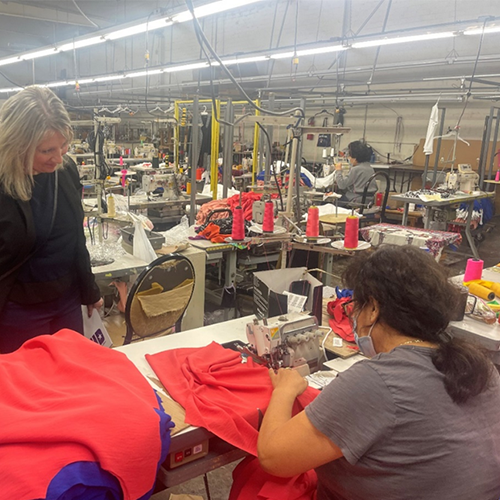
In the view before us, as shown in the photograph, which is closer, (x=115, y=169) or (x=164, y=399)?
(x=164, y=399)

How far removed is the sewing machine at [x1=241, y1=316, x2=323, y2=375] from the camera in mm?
1638

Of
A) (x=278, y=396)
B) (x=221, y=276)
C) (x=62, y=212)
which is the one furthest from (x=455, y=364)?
(x=221, y=276)

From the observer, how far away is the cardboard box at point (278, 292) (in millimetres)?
1970

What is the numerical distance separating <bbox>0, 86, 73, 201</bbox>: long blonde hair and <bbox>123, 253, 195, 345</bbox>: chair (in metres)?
0.72

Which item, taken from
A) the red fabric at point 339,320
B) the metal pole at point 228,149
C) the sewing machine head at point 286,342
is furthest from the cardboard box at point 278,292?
the metal pole at point 228,149

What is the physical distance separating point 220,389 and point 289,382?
0.21m

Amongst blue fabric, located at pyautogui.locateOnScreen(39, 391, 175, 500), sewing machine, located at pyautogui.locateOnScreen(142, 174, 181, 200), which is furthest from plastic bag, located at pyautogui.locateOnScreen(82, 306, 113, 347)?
sewing machine, located at pyautogui.locateOnScreen(142, 174, 181, 200)

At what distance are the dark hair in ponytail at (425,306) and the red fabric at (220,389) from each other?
1.35ft

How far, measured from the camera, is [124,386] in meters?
1.22

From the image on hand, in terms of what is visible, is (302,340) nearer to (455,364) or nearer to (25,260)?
(455,364)

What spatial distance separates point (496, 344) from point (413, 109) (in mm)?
8720

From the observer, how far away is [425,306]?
113 centimetres

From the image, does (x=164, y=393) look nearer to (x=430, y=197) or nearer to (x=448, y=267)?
(x=448, y=267)

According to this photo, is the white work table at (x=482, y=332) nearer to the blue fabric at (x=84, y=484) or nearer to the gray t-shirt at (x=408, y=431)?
the gray t-shirt at (x=408, y=431)
